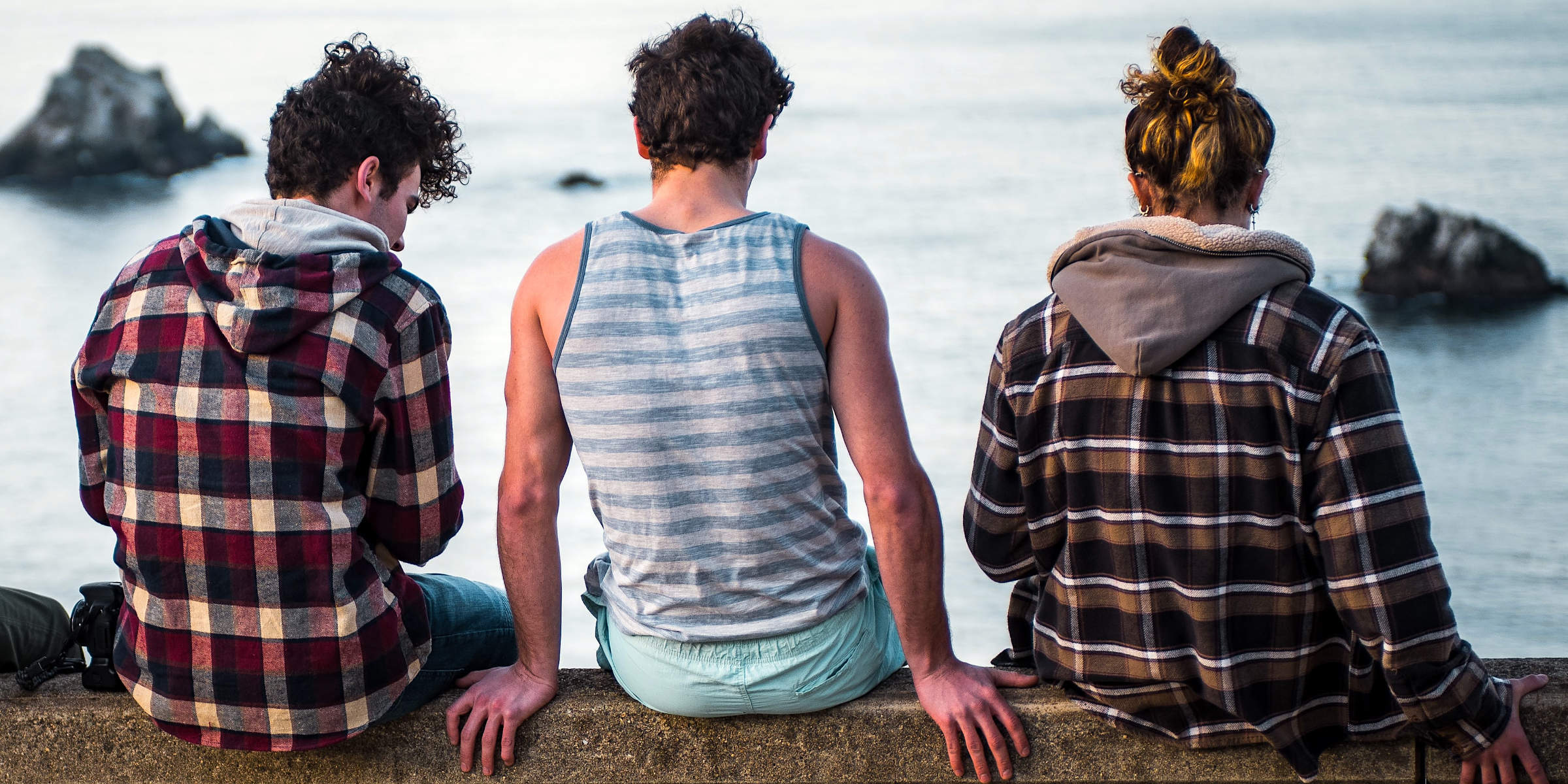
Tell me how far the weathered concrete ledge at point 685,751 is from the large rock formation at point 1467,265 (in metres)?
7.40

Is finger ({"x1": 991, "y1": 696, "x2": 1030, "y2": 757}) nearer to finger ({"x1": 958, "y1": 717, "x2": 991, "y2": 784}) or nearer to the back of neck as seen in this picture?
finger ({"x1": 958, "y1": 717, "x2": 991, "y2": 784})

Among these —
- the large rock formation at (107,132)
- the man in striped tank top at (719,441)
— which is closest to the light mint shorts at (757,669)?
the man in striped tank top at (719,441)

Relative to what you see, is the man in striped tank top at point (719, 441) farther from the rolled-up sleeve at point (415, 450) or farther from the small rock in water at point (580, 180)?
the small rock in water at point (580, 180)

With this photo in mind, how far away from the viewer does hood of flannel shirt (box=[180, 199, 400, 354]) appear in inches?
55.1

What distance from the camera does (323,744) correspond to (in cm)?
154

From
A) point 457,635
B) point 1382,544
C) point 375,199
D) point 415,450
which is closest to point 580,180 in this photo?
point 375,199

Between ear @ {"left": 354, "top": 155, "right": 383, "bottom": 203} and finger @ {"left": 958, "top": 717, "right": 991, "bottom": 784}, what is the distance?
1.00 meters

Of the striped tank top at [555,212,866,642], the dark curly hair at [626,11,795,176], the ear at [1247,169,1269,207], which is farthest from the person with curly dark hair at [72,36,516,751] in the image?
the ear at [1247,169,1269,207]

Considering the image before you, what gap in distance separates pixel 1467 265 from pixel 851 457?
26.2 ft

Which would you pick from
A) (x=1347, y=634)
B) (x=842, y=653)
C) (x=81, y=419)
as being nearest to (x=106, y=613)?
(x=81, y=419)

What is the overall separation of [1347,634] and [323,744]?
48.0 inches

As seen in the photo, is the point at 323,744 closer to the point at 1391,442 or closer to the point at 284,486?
the point at 284,486

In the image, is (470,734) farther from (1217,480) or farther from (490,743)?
(1217,480)

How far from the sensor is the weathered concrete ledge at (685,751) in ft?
5.02
